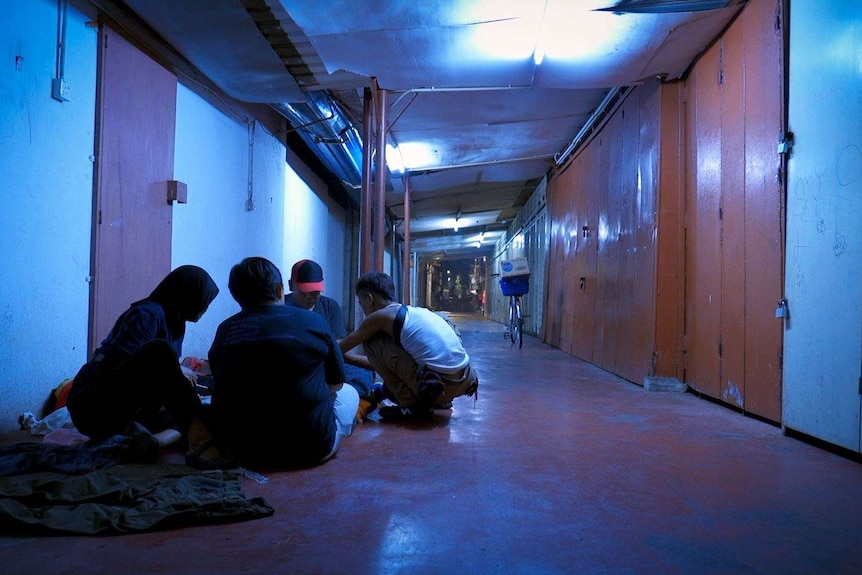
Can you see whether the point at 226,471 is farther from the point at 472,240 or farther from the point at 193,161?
the point at 472,240

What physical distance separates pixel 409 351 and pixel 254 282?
4.21 feet

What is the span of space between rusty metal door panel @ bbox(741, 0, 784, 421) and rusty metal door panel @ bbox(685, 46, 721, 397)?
456 mm

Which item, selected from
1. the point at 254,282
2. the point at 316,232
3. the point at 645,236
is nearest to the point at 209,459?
the point at 254,282

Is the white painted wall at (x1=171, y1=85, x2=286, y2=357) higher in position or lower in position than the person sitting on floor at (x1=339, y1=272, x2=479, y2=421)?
higher

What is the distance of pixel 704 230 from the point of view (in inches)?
169

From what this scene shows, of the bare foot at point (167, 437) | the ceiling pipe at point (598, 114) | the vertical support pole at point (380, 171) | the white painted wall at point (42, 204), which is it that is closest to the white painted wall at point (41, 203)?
the white painted wall at point (42, 204)

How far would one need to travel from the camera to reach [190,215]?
15.2 feet

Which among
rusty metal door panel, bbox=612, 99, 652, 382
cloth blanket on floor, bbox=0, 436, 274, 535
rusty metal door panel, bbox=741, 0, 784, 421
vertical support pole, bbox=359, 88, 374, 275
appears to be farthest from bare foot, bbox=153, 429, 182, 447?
rusty metal door panel, bbox=612, 99, 652, 382

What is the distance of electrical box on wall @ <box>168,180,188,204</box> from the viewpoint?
13.9 feet

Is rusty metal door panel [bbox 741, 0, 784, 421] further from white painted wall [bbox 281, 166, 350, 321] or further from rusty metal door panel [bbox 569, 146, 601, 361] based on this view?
white painted wall [bbox 281, 166, 350, 321]

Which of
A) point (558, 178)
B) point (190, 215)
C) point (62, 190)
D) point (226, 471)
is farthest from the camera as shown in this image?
point (558, 178)

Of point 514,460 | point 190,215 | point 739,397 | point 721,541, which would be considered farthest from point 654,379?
point 190,215

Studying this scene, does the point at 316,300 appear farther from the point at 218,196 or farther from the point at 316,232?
the point at 316,232

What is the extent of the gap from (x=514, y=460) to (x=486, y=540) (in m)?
0.95
